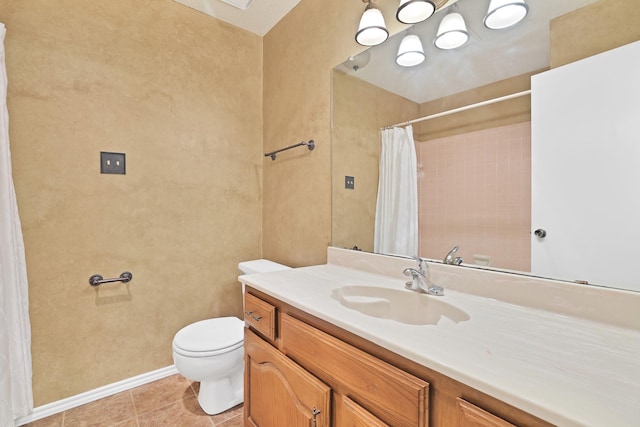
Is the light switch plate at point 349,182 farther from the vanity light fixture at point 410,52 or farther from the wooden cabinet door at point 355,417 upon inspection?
the wooden cabinet door at point 355,417

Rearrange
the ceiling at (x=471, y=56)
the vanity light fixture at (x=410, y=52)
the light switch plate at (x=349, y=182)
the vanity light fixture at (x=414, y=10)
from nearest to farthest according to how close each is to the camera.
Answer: the ceiling at (x=471, y=56), the vanity light fixture at (x=414, y=10), the vanity light fixture at (x=410, y=52), the light switch plate at (x=349, y=182)

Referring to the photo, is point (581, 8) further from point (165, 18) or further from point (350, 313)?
point (165, 18)

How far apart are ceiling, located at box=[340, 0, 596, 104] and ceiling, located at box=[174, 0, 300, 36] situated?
0.90 metres

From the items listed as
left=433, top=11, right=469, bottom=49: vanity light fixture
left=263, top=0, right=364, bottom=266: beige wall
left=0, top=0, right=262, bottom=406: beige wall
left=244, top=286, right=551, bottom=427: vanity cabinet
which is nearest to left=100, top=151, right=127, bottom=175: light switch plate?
left=0, top=0, right=262, bottom=406: beige wall

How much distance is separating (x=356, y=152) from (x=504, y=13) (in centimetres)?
83

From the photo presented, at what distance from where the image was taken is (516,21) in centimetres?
99

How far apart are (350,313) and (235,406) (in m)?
1.27

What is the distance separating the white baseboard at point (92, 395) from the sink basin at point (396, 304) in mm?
1540

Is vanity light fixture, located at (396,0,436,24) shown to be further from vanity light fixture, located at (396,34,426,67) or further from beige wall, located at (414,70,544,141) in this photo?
beige wall, located at (414,70,544,141)

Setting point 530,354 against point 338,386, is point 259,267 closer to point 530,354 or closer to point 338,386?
point 338,386

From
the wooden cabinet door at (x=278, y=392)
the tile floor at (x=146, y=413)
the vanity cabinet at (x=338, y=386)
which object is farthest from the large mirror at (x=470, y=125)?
the tile floor at (x=146, y=413)

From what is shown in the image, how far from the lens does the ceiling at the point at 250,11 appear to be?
1.86 meters

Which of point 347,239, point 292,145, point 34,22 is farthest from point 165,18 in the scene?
point 347,239

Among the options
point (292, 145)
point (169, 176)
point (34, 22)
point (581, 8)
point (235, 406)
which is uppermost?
point (34, 22)
